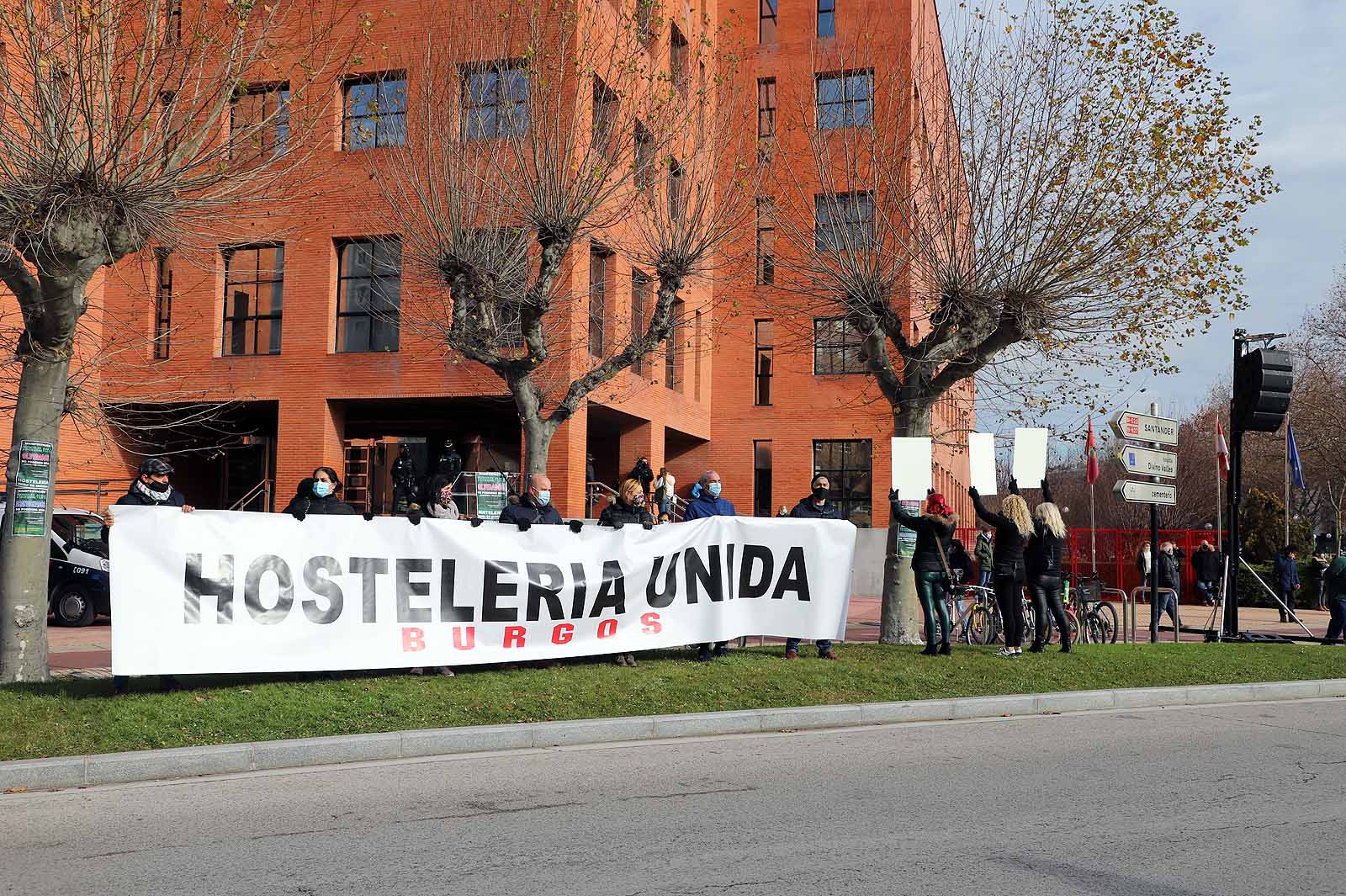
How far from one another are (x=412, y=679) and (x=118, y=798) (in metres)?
3.37

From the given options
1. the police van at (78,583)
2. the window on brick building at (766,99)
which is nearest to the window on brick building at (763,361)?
the window on brick building at (766,99)

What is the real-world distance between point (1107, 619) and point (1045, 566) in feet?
13.8

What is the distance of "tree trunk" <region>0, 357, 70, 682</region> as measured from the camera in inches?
402

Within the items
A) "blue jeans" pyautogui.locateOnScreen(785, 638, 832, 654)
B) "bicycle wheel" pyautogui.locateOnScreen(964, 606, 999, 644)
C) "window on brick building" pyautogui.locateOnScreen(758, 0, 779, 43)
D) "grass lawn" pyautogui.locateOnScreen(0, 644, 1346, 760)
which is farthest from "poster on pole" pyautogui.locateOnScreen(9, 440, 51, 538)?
"window on brick building" pyautogui.locateOnScreen(758, 0, 779, 43)

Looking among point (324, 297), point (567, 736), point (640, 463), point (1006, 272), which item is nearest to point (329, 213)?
point (324, 297)

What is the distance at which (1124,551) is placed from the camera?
111 ft

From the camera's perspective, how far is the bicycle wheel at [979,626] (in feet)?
52.0

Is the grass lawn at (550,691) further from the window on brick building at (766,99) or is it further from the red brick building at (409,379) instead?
the window on brick building at (766,99)

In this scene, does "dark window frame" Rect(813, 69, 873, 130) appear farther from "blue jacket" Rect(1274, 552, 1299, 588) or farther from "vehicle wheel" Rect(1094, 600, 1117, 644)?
"blue jacket" Rect(1274, 552, 1299, 588)

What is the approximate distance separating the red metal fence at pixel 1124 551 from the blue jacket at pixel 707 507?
2176 cm

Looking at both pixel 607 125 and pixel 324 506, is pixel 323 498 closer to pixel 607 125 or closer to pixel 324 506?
pixel 324 506

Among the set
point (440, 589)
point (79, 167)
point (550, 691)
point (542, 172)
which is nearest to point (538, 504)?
point (440, 589)

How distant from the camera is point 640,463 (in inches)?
1128

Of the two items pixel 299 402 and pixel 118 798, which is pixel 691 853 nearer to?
pixel 118 798
